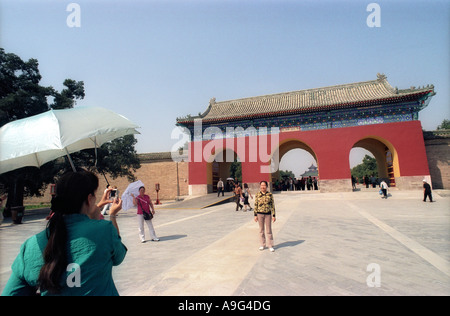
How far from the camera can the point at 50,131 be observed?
2.41m

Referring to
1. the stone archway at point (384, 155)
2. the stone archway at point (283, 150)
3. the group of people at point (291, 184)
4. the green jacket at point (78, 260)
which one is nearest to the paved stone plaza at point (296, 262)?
the green jacket at point (78, 260)

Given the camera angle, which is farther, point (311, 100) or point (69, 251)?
point (311, 100)

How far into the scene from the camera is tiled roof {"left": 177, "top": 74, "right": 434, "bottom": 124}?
651 inches

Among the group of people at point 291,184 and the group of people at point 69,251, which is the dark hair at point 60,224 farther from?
the group of people at point 291,184

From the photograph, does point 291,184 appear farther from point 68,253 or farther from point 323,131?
point 68,253

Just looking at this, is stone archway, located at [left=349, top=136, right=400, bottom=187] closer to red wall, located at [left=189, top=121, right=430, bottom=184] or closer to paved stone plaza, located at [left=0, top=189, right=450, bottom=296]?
red wall, located at [left=189, top=121, right=430, bottom=184]

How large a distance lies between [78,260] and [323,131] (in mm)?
18630

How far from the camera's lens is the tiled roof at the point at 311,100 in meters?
16.5

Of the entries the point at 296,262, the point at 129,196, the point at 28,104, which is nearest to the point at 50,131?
the point at 129,196

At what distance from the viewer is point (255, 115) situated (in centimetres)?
1888

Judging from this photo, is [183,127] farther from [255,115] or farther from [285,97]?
[285,97]

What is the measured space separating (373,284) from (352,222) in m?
4.54
